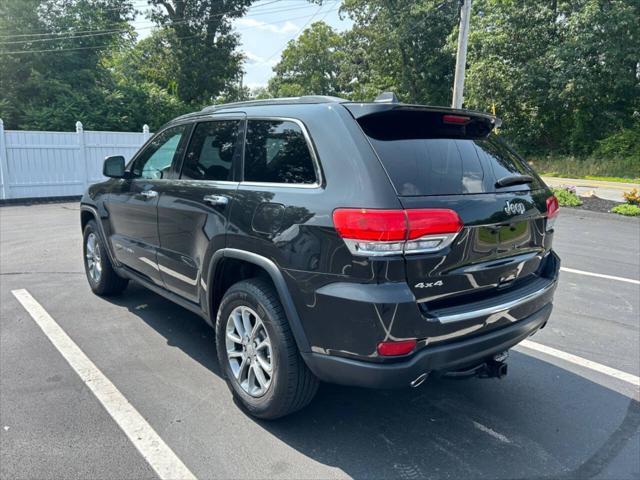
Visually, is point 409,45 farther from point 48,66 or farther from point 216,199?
point 216,199

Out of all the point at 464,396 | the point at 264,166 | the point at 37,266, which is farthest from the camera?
the point at 37,266

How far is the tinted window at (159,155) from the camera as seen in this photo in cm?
406

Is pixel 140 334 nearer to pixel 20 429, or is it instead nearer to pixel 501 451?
pixel 20 429

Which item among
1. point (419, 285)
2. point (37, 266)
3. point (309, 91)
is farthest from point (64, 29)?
point (309, 91)

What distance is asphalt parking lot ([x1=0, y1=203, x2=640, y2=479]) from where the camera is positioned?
2.62m

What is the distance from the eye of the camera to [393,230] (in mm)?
2324

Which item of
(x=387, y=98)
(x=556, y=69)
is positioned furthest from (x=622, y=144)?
(x=387, y=98)

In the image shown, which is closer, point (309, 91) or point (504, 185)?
point (504, 185)

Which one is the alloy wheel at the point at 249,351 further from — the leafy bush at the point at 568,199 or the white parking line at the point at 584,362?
the leafy bush at the point at 568,199

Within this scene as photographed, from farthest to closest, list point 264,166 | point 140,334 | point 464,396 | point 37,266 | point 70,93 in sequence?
point 70,93 < point 37,266 < point 140,334 < point 464,396 < point 264,166

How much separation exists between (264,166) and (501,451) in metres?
2.15

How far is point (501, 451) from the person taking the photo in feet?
9.04

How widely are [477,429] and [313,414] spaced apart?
1003 mm

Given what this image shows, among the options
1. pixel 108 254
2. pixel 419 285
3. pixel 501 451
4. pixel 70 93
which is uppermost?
pixel 70 93
